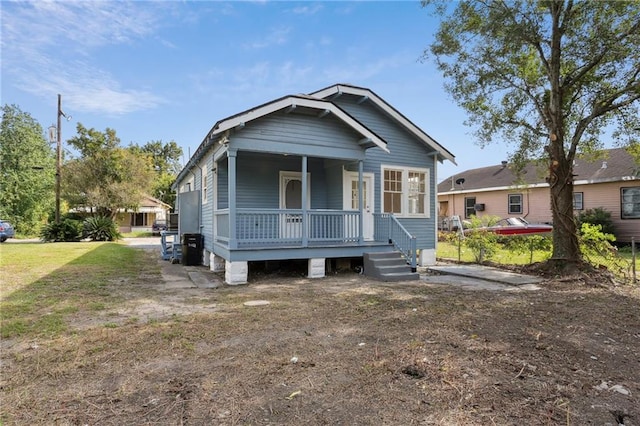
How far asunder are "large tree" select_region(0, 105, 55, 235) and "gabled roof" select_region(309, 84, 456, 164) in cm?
3002

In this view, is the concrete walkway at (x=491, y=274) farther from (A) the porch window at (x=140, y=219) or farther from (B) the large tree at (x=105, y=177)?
(A) the porch window at (x=140, y=219)

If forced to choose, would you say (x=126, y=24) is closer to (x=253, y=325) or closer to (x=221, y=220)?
(x=221, y=220)

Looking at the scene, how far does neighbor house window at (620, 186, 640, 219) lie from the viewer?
1639 cm

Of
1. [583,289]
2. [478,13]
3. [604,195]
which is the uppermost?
[478,13]

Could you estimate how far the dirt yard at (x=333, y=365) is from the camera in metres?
2.79

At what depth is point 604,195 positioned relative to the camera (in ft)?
57.6

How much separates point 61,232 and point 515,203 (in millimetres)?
25713

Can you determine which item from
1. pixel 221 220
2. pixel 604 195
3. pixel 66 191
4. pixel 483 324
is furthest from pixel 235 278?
pixel 66 191

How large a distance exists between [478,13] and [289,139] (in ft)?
18.6

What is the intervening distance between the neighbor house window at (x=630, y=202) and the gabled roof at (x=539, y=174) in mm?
644

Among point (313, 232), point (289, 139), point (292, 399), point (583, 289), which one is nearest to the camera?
point (292, 399)

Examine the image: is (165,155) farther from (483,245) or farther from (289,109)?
(483,245)

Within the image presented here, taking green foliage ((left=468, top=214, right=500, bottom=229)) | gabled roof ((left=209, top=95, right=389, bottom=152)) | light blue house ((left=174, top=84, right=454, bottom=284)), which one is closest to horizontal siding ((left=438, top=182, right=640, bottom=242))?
green foliage ((left=468, top=214, right=500, bottom=229))

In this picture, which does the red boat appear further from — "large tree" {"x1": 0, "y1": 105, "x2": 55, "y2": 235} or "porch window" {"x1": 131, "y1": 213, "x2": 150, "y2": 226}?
"porch window" {"x1": 131, "y1": 213, "x2": 150, "y2": 226}
